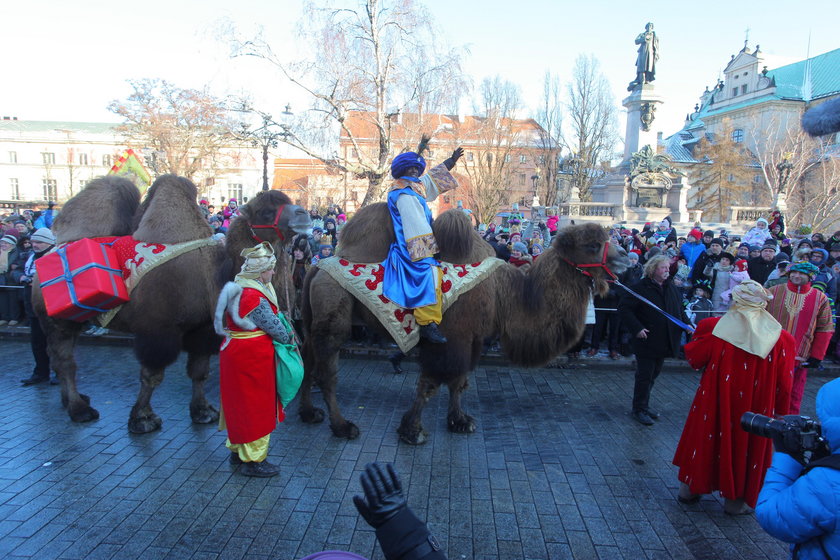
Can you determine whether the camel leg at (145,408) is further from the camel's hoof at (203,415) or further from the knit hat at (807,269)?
the knit hat at (807,269)

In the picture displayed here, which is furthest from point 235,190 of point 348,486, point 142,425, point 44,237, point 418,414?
point 348,486

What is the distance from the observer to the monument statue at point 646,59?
2852 cm

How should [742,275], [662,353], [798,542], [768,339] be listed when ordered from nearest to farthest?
1. [798,542]
2. [768,339]
3. [662,353]
4. [742,275]

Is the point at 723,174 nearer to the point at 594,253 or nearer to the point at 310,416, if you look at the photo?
the point at 594,253

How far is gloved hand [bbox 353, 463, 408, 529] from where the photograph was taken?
4.94 ft

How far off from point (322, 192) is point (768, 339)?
111ft

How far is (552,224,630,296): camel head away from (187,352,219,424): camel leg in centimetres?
392

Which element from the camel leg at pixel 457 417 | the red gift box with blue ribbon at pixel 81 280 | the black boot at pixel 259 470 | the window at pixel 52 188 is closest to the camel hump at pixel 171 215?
the red gift box with blue ribbon at pixel 81 280

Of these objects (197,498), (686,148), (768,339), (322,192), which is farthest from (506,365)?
(686,148)

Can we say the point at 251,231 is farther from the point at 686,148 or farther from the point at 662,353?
the point at 686,148

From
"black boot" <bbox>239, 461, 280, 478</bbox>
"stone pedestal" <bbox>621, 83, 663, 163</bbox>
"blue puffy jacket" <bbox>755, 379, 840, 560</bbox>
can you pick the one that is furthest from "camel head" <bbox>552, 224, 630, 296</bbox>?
"stone pedestal" <bbox>621, 83, 663, 163</bbox>

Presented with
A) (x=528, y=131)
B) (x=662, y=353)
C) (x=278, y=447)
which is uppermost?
(x=528, y=131)

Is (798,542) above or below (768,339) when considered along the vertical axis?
below

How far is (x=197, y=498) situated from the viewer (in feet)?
12.6
